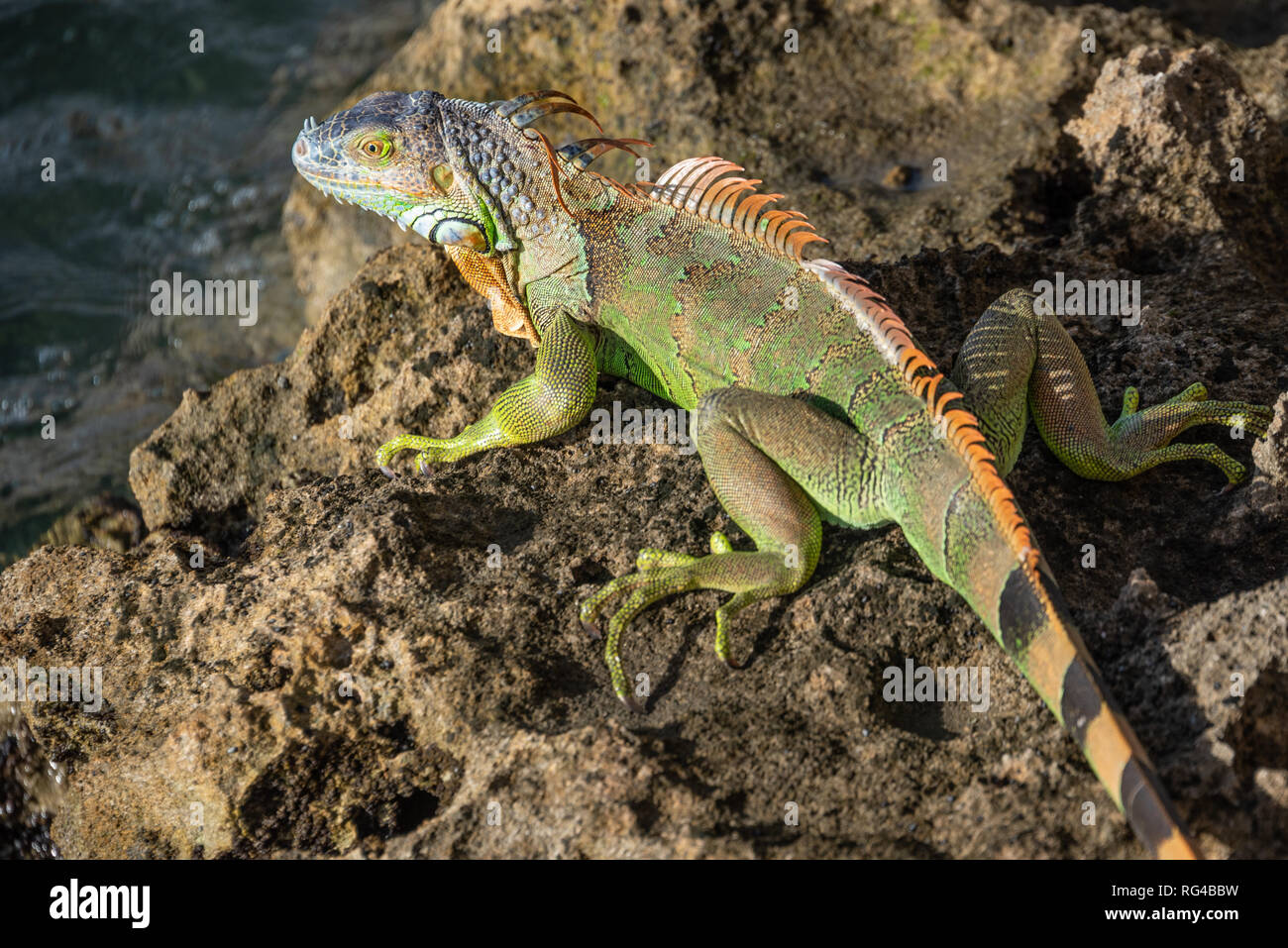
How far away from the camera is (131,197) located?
980 cm

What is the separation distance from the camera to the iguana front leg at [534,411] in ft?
14.6

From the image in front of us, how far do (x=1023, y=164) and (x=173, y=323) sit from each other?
261 inches

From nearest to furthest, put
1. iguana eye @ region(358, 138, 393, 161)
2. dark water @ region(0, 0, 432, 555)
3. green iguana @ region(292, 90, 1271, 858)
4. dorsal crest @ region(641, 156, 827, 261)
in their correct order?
green iguana @ region(292, 90, 1271, 858) → dorsal crest @ region(641, 156, 827, 261) → iguana eye @ region(358, 138, 393, 161) → dark water @ region(0, 0, 432, 555)

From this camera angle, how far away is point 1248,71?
634cm

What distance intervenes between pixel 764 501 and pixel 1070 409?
126cm

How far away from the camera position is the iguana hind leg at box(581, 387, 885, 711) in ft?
12.3

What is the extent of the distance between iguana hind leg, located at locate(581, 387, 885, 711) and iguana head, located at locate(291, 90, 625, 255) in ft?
5.01

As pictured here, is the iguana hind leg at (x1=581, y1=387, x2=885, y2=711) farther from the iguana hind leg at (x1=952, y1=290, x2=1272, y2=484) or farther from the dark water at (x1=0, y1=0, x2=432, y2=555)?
the dark water at (x1=0, y1=0, x2=432, y2=555)

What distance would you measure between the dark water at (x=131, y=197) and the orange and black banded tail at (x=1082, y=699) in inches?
250

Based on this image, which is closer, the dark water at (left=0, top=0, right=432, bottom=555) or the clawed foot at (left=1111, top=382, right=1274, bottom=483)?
the clawed foot at (left=1111, top=382, right=1274, bottom=483)

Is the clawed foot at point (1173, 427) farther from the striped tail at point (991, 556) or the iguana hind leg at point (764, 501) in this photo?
the iguana hind leg at point (764, 501)

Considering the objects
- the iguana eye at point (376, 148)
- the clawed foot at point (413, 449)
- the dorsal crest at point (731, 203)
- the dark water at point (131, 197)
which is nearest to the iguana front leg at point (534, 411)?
the clawed foot at point (413, 449)

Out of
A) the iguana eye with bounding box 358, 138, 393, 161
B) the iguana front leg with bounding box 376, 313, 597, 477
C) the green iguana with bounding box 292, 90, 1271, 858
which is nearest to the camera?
the green iguana with bounding box 292, 90, 1271, 858

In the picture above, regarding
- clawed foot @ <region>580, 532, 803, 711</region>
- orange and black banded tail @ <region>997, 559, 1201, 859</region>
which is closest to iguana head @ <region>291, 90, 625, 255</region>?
clawed foot @ <region>580, 532, 803, 711</region>
